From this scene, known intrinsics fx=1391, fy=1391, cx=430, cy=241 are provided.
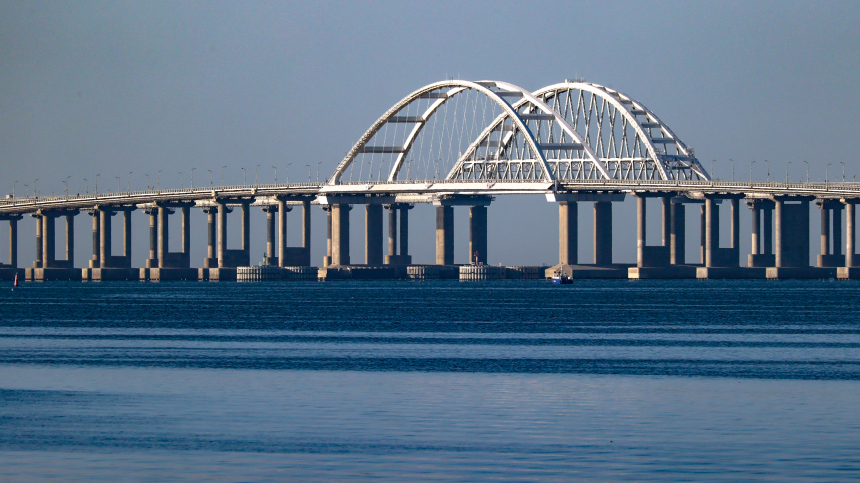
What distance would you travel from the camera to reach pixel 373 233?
195 m

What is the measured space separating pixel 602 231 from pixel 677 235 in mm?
17100

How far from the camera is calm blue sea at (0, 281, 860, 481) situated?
2427 cm

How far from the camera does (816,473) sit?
23.1 metres

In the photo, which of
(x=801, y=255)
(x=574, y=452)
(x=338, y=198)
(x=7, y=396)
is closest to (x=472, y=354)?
(x=7, y=396)

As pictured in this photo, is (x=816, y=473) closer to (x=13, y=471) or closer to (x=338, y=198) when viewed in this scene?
(x=13, y=471)

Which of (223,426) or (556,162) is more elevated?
(556,162)

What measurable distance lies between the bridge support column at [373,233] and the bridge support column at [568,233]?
2988cm

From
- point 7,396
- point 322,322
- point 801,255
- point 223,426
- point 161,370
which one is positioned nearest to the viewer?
point 223,426

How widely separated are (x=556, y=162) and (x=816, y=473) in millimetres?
177305

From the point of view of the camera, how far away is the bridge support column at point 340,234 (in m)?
194

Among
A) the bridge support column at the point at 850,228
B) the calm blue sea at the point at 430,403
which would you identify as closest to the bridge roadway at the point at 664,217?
the bridge support column at the point at 850,228

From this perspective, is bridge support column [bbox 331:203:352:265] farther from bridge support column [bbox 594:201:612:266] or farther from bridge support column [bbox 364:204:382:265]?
bridge support column [bbox 594:201:612:266]

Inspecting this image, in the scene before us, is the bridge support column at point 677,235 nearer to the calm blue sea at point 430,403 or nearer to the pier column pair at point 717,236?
the pier column pair at point 717,236

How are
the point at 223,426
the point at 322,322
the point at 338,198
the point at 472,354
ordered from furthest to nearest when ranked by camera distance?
the point at 338,198
the point at 322,322
the point at 472,354
the point at 223,426
